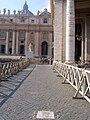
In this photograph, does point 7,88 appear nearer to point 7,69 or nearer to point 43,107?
point 43,107

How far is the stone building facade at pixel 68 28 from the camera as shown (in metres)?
23.8

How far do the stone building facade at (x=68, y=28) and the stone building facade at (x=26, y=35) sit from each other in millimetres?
57965

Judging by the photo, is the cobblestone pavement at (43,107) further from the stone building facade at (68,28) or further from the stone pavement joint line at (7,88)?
the stone building facade at (68,28)

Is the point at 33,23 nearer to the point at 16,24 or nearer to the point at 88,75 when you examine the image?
the point at 16,24

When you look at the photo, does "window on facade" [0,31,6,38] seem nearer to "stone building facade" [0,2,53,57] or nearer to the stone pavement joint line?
"stone building facade" [0,2,53,57]

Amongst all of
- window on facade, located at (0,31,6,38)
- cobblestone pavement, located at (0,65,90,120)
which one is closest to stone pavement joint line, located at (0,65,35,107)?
cobblestone pavement, located at (0,65,90,120)

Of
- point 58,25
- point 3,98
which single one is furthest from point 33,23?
point 3,98

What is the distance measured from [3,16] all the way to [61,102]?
9666cm

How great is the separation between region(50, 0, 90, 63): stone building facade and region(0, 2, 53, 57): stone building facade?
58.0m

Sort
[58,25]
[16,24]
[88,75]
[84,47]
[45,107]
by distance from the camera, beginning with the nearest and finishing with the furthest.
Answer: [45,107]
[88,75]
[58,25]
[84,47]
[16,24]

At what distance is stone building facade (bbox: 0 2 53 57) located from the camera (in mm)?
96438

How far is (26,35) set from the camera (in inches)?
3819

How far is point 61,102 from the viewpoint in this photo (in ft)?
25.9

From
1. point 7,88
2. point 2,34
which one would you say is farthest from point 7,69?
point 2,34
